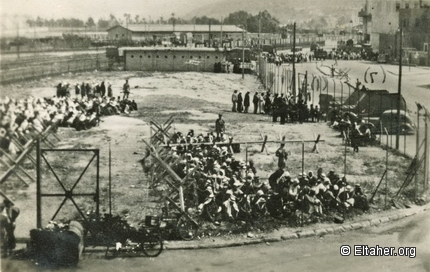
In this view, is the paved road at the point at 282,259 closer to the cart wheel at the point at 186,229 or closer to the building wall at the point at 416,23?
the cart wheel at the point at 186,229

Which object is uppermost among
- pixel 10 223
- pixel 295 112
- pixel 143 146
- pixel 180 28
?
pixel 180 28

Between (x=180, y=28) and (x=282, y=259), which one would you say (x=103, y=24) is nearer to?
(x=180, y=28)

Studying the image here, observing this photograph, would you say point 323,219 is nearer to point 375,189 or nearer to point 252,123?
point 375,189

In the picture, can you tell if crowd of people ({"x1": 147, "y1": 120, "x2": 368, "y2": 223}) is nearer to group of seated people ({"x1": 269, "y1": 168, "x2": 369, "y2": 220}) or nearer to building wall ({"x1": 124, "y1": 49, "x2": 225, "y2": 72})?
group of seated people ({"x1": 269, "y1": 168, "x2": 369, "y2": 220})

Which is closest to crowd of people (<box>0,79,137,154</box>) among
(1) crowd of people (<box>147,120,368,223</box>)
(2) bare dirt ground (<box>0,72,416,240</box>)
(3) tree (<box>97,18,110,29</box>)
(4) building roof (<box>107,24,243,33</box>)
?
(2) bare dirt ground (<box>0,72,416,240</box>)

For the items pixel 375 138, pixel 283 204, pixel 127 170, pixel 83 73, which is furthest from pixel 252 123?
pixel 83 73

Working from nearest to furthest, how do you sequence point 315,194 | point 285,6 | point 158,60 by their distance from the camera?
point 315,194 < point 158,60 < point 285,6

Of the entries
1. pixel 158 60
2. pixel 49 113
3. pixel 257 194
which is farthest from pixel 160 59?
pixel 257 194
